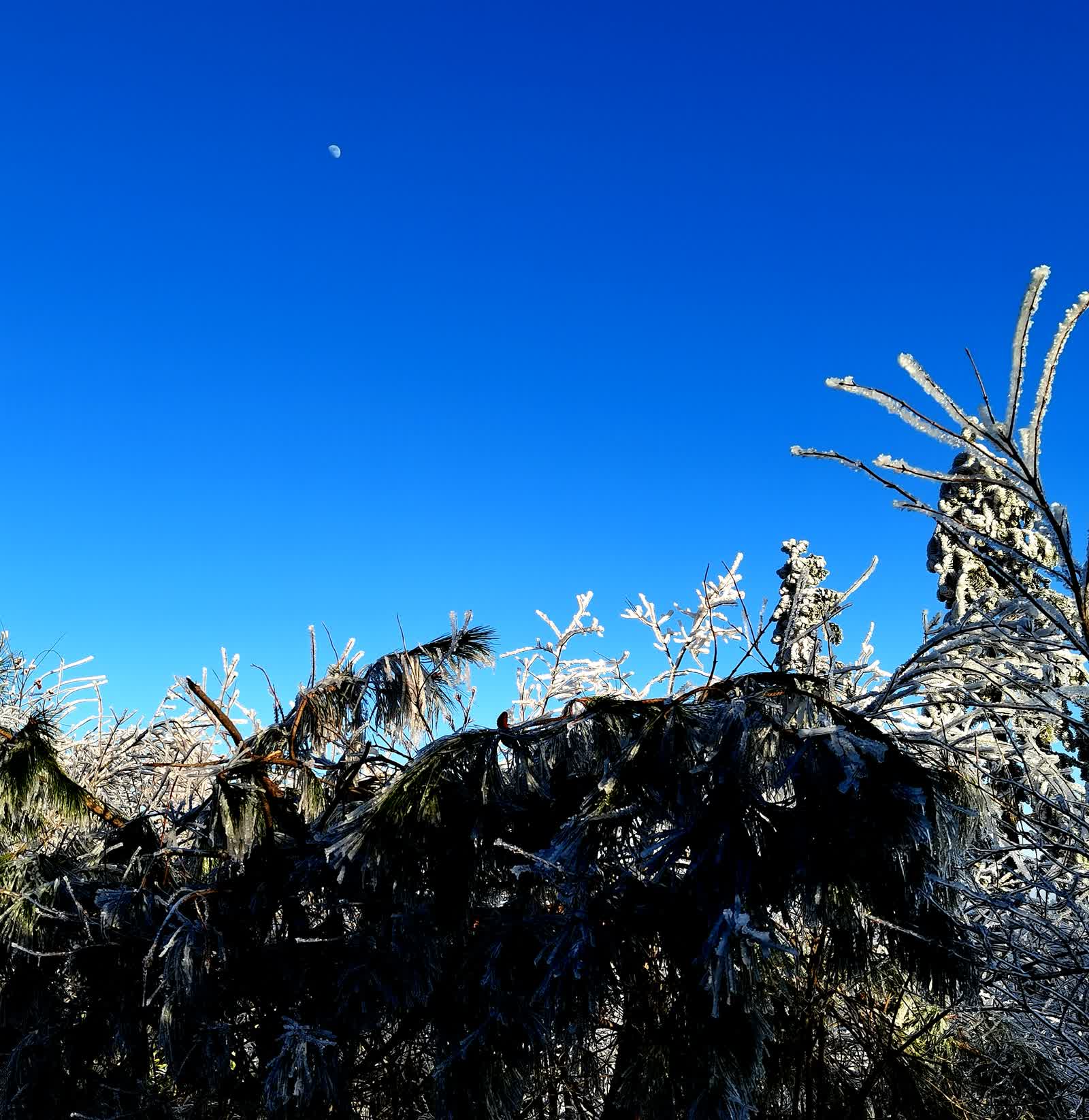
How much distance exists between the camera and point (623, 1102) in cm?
287

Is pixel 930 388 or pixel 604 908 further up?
pixel 930 388

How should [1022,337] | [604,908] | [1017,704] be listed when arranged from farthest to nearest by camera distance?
1. [604,908]
2. [1017,704]
3. [1022,337]

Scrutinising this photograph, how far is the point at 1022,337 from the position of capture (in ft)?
5.51

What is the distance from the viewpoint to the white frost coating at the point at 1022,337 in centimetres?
163

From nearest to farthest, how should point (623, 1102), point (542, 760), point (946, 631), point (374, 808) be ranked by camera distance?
1. point (946, 631)
2. point (623, 1102)
3. point (374, 808)
4. point (542, 760)

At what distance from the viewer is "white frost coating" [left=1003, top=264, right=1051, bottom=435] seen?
1.63 metres

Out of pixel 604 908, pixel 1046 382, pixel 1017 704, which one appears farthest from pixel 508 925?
pixel 1046 382

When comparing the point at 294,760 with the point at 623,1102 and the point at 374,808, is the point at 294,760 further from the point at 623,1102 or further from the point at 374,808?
Result: the point at 623,1102

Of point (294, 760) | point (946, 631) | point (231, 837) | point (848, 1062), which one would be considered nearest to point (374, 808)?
point (231, 837)

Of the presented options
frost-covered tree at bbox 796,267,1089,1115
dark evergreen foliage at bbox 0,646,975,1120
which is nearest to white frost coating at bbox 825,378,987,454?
frost-covered tree at bbox 796,267,1089,1115

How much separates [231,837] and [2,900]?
3.96ft

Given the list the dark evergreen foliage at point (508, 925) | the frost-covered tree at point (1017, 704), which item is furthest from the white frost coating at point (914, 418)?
the dark evergreen foliage at point (508, 925)

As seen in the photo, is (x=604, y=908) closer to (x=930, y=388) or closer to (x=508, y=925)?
(x=508, y=925)

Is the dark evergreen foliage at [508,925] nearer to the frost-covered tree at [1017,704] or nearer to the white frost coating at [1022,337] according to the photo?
the frost-covered tree at [1017,704]
